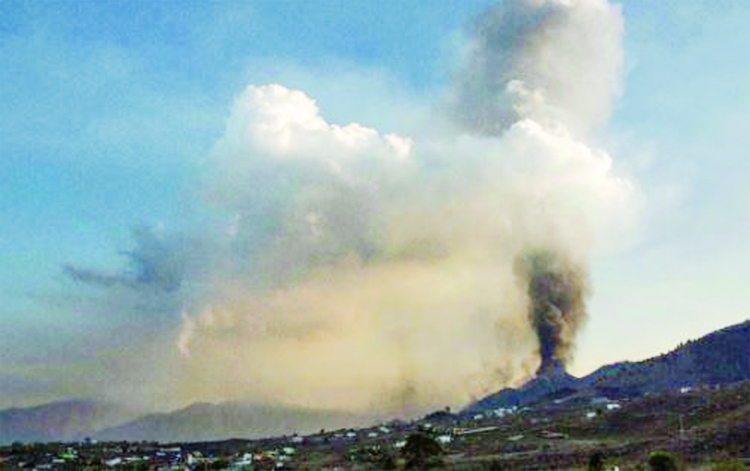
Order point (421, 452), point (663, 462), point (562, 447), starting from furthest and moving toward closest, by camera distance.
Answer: point (562, 447), point (421, 452), point (663, 462)

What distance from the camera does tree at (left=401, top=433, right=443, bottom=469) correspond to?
468 feet

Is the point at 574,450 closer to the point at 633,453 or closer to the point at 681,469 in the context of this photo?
the point at 633,453

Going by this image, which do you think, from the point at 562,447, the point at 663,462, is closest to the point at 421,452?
the point at 562,447

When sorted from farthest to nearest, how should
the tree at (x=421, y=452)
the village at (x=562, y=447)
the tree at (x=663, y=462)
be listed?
the tree at (x=421, y=452) → the village at (x=562, y=447) → the tree at (x=663, y=462)

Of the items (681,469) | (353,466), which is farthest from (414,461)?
(681,469)

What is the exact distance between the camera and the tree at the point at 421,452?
142587mm

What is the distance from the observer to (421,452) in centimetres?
14588

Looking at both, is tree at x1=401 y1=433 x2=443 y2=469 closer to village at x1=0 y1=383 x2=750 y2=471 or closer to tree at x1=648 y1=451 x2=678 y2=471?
village at x1=0 y1=383 x2=750 y2=471

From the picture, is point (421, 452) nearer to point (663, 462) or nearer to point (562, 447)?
point (562, 447)

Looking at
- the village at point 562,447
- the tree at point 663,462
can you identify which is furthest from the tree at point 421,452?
the tree at point 663,462

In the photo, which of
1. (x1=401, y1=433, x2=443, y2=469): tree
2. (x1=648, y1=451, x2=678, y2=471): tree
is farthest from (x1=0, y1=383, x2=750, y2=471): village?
(x1=648, y1=451, x2=678, y2=471): tree

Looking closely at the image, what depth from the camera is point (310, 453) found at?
19725 cm

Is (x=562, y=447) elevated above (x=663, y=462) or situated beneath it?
elevated above

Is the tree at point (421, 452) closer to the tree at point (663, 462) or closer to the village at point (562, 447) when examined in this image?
the village at point (562, 447)
